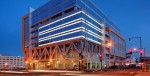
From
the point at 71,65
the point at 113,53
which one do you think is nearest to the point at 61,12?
the point at 71,65

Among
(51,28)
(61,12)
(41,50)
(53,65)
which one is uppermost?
(61,12)

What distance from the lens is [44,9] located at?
11319 centimetres

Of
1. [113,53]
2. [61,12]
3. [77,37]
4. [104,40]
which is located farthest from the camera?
[113,53]

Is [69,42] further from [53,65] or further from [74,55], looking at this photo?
A: [53,65]

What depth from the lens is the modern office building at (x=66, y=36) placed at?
3501 inches

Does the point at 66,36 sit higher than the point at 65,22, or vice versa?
the point at 65,22

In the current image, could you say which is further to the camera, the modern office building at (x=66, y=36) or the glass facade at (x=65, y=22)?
the modern office building at (x=66, y=36)

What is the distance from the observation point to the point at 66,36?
93.0 meters

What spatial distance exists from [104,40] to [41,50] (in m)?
32.5

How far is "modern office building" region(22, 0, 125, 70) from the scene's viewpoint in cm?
8894

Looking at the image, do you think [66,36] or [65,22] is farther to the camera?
[65,22]

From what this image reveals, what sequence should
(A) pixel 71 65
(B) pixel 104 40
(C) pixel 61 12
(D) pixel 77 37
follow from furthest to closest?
(B) pixel 104 40 < (C) pixel 61 12 < (A) pixel 71 65 < (D) pixel 77 37

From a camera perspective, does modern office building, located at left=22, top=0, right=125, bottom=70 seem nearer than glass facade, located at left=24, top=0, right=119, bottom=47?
No

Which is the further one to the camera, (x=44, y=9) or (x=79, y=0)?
(x=44, y=9)
